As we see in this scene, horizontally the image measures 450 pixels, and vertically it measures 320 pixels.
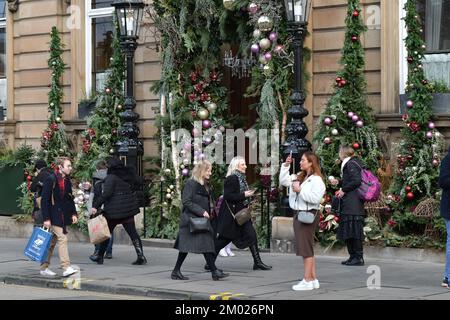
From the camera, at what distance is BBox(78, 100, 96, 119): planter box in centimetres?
2203

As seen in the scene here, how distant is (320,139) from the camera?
17047 millimetres

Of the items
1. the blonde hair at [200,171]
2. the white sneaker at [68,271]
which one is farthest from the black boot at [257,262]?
the white sneaker at [68,271]

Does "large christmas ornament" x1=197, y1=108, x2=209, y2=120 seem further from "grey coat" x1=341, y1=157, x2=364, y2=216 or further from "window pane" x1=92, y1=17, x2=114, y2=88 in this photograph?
"grey coat" x1=341, y1=157, x2=364, y2=216

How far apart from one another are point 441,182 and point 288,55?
609 centimetres

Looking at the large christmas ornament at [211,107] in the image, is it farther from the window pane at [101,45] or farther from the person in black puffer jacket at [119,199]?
the window pane at [101,45]

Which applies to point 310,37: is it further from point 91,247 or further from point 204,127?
point 91,247

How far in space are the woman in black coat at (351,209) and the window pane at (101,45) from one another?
28.7 ft

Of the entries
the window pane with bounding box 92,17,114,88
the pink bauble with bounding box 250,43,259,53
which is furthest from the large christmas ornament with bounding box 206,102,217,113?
the window pane with bounding box 92,17,114,88

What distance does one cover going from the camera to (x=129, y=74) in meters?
18.8

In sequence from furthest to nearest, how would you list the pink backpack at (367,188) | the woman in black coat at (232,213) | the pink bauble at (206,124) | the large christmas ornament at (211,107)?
the large christmas ornament at (211,107) → the pink bauble at (206,124) → the pink backpack at (367,188) → the woman in black coat at (232,213)

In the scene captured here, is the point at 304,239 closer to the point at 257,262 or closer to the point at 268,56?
the point at 257,262

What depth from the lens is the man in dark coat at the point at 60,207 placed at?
14.2 meters

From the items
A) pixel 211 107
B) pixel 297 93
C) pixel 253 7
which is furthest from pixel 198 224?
pixel 211 107
